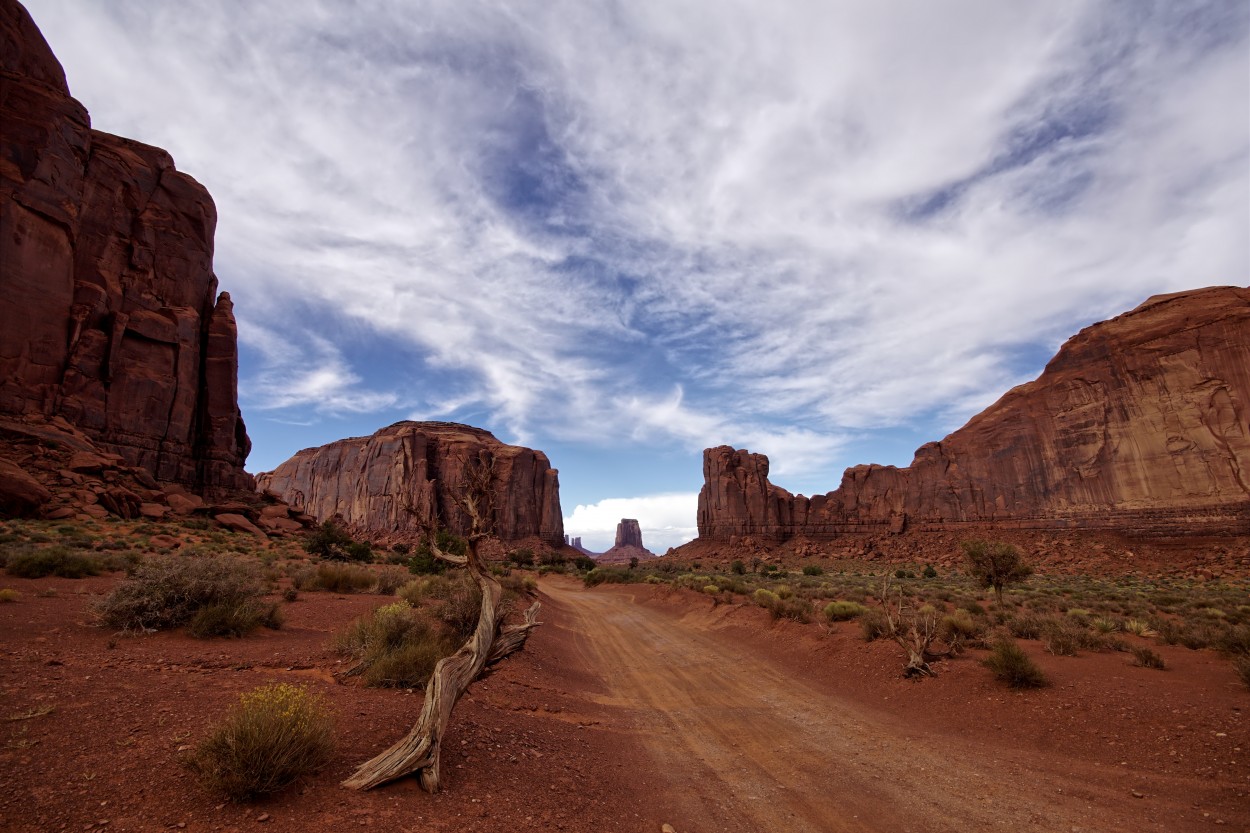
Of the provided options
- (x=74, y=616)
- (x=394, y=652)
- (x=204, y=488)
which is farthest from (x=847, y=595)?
(x=204, y=488)

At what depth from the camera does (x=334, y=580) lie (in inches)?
635

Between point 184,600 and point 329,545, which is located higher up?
point 329,545

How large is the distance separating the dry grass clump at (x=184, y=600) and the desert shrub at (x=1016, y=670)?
42.8 ft

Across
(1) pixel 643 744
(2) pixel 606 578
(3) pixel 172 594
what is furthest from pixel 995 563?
(2) pixel 606 578

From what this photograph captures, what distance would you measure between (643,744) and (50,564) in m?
14.7

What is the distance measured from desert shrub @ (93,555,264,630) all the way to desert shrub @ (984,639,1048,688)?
43.8ft

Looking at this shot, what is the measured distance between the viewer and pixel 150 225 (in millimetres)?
40188

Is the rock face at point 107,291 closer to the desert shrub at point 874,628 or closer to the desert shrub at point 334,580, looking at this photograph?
the desert shrub at point 334,580

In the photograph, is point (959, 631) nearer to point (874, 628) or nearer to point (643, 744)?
point (874, 628)

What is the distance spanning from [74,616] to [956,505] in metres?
83.7

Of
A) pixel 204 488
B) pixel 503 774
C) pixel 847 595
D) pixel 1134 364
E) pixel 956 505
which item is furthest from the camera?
pixel 956 505

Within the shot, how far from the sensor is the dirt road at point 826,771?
5418mm

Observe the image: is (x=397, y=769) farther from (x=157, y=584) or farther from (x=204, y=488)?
(x=204, y=488)

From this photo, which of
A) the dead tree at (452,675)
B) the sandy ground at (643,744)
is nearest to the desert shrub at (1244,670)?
the sandy ground at (643,744)
